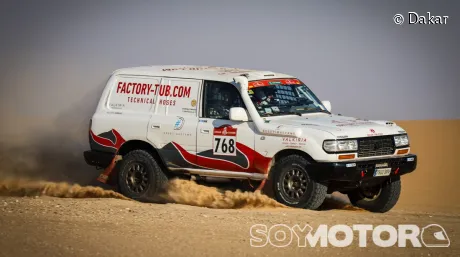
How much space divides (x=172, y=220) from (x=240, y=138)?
228 cm

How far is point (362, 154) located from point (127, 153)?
3640 millimetres

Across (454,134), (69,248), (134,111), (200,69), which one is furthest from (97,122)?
(454,134)

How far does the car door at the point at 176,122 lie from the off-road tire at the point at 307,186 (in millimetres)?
1416

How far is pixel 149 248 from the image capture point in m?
12.1

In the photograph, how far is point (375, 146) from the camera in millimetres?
A: 15633

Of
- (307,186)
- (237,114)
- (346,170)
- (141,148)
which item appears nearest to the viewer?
(346,170)

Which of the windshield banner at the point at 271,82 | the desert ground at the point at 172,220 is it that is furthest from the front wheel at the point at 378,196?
the windshield banner at the point at 271,82

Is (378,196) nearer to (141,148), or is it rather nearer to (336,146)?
(336,146)

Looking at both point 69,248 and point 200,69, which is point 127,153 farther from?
point 69,248

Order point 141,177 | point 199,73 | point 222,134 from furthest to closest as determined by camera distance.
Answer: point 141,177 → point 199,73 → point 222,134

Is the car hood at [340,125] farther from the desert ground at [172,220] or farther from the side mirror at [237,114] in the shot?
the desert ground at [172,220]

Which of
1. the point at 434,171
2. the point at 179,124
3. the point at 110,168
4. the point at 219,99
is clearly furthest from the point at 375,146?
the point at 434,171

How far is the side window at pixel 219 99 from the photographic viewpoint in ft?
53.7

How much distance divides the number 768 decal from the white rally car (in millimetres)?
13
